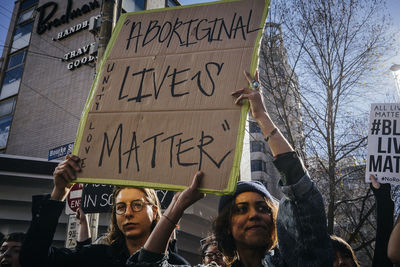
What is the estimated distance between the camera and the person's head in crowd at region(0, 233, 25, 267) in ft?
10.3

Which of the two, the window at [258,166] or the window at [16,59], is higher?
the window at [16,59]

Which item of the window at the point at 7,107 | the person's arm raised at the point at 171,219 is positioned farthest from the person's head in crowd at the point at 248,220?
the window at the point at 7,107

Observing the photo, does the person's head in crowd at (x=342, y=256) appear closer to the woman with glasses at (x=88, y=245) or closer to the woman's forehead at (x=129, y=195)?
the woman with glasses at (x=88, y=245)

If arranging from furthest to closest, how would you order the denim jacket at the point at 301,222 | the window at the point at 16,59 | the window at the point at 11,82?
1. the window at the point at 16,59
2. the window at the point at 11,82
3. the denim jacket at the point at 301,222

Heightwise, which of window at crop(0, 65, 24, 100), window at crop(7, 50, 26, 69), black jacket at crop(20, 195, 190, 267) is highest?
window at crop(7, 50, 26, 69)

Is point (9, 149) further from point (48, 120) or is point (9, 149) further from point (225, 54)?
point (225, 54)

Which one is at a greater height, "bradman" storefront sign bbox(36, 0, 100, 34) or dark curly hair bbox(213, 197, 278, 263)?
"bradman" storefront sign bbox(36, 0, 100, 34)

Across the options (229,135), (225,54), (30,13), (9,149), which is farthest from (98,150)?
(30,13)

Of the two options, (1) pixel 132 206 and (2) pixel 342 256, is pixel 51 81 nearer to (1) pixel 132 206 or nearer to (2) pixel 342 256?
(1) pixel 132 206

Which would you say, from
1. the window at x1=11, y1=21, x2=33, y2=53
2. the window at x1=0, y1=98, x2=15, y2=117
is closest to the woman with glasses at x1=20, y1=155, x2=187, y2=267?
the window at x1=0, y1=98, x2=15, y2=117

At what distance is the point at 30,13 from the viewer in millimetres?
19031

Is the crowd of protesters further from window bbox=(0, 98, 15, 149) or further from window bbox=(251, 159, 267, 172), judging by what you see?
window bbox=(251, 159, 267, 172)

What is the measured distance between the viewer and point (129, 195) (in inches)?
91.4

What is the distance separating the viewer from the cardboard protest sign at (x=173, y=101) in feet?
5.60
